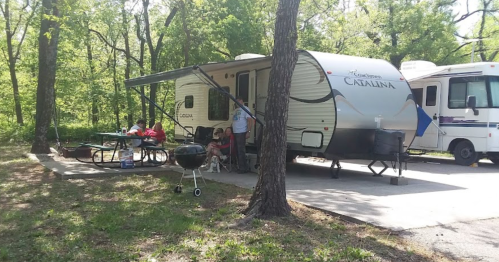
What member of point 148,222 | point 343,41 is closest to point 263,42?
point 343,41

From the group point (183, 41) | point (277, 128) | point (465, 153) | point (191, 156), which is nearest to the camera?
point (277, 128)

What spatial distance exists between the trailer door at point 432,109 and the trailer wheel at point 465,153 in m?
0.62

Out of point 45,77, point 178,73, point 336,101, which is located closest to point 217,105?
point 178,73

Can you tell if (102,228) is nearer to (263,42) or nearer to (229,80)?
(229,80)

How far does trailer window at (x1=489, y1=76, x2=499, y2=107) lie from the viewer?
37.1 feet

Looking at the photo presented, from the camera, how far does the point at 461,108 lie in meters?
11.9

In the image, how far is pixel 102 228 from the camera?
16.0 feet

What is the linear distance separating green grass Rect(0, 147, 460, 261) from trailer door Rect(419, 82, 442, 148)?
7911 mm

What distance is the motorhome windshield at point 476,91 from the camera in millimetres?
11375

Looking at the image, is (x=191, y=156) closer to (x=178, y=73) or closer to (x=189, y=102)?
(x=178, y=73)

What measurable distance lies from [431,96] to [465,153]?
1.94 meters

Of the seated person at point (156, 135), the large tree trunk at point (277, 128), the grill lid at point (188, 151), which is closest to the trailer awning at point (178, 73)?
the seated person at point (156, 135)

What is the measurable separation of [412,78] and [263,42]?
9.24m

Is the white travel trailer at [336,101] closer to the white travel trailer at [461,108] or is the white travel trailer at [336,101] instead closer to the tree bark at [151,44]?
the white travel trailer at [461,108]
